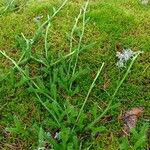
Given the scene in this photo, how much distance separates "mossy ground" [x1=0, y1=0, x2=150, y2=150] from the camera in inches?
111

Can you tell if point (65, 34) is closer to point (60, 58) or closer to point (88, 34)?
point (88, 34)

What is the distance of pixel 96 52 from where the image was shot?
3.30 metres

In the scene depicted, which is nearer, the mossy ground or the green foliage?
the green foliage

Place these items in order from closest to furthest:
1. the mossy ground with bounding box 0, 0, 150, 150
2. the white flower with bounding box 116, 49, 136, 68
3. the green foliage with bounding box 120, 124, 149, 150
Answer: the green foliage with bounding box 120, 124, 149, 150 → the mossy ground with bounding box 0, 0, 150, 150 → the white flower with bounding box 116, 49, 136, 68

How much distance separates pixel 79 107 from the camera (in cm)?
292

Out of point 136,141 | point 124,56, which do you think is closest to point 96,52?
point 124,56

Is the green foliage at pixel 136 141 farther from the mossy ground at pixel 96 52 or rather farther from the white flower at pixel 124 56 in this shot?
the white flower at pixel 124 56

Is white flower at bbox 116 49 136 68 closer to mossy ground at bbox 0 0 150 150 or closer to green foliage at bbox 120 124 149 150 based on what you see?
mossy ground at bbox 0 0 150 150

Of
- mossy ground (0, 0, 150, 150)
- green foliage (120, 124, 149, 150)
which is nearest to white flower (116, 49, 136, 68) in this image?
mossy ground (0, 0, 150, 150)

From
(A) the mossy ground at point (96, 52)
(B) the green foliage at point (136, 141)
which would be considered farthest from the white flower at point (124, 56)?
(B) the green foliage at point (136, 141)

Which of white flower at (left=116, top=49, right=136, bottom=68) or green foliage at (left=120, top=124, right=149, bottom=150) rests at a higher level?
white flower at (left=116, top=49, right=136, bottom=68)

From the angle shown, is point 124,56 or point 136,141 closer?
point 136,141

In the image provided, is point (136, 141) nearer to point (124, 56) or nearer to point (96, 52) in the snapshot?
point (124, 56)

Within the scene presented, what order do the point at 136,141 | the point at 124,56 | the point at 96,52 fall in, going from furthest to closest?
the point at 96,52 → the point at 124,56 → the point at 136,141
